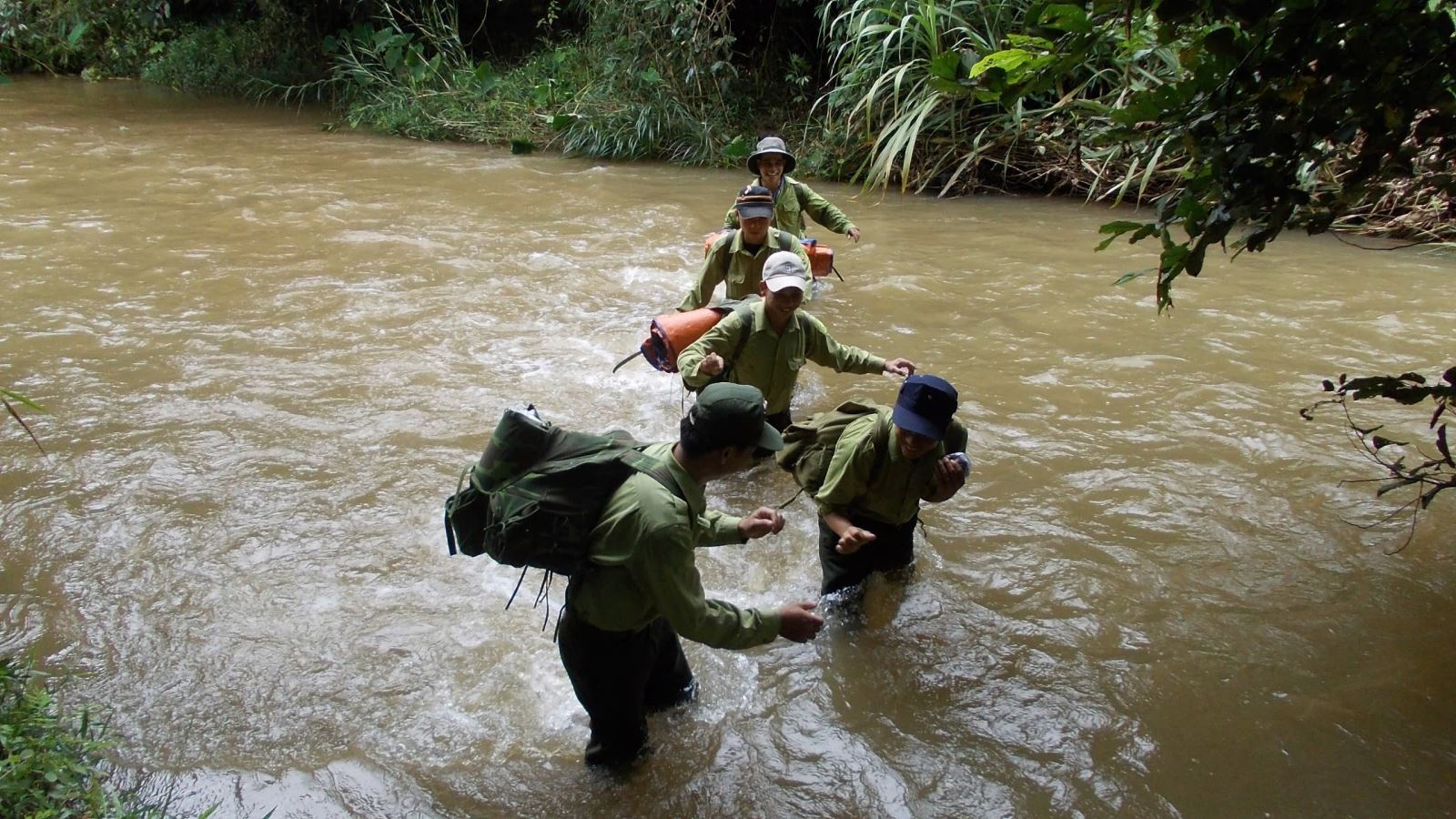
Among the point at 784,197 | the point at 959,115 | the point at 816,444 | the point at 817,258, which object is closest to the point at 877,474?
the point at 816,444

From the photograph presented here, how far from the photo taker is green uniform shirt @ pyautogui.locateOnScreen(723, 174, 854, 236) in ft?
23.6

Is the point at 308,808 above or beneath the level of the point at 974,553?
beneath

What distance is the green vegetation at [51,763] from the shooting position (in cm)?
286

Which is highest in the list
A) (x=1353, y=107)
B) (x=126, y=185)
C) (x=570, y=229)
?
(x=1353, y=107)

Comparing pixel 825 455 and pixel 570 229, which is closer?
pixel 825 455

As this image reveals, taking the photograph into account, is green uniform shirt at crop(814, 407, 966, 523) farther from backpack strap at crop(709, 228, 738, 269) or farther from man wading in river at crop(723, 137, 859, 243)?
man wading in river at crop(723, 137, 859, 243)

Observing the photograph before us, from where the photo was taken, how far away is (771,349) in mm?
4836

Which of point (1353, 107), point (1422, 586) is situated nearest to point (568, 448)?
point (1353, 107)

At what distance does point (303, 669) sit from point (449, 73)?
15292 millimetres

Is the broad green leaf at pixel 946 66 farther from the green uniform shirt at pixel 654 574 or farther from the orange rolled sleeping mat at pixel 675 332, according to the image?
the orange rolled sleeping mat at pixel 675 332

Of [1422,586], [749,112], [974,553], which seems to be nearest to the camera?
[1422,586]

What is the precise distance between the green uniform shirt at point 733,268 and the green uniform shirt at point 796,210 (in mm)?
972

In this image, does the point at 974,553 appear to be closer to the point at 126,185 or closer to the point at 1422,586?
the point at 1422,586

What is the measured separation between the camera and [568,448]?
9.12 ft
